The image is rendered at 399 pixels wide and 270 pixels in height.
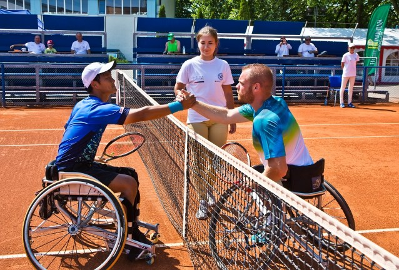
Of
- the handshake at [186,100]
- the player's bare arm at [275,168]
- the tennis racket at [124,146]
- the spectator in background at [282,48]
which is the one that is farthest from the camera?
the spectator in background at [282,48]

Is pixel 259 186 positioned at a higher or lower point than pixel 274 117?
lower

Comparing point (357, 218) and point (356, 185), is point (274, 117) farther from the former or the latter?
point (356, 185)

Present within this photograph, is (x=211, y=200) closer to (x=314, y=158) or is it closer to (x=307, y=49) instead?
(x=314, y=158)

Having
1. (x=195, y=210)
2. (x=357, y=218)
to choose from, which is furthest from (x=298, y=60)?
(x=195, y=210)

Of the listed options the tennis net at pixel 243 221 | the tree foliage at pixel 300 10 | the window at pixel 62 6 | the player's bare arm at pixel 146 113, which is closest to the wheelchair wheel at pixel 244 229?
the tennis net at pixel 243 221

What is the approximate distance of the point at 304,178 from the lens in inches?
145

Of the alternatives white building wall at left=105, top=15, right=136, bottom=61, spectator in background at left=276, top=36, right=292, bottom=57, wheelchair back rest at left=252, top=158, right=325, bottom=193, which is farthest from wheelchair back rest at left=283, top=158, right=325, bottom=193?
white building wall at left=105, top=15, right=136, bottom=61

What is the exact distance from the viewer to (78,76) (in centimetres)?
1642

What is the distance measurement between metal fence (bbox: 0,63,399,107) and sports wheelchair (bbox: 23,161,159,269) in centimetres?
1206

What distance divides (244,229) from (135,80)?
1434 cm

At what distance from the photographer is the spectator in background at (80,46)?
58.0 feet

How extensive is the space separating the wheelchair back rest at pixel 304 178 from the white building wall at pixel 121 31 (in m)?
35.3

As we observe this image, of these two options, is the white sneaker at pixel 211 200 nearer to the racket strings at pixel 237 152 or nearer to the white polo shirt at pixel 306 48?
the racket strings at pixel 237 152

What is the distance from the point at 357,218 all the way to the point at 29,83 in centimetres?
1363
